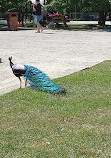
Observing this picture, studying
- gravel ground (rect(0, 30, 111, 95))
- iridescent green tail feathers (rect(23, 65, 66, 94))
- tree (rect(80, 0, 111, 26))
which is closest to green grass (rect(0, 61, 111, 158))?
iridescent green tail feathers (rect(23, 65, 66, 94))

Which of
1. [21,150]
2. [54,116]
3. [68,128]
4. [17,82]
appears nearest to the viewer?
[21,150]

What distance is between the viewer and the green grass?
12.8 ft

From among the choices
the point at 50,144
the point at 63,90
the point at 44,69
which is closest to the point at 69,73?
the point at 44,69

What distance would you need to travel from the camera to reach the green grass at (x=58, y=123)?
3912mm

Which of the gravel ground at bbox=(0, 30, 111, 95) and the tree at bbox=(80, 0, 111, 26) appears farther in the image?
the tree at bbox=(80, 0, 111, 26)

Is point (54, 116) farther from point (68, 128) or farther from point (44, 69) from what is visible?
point (44, 69)

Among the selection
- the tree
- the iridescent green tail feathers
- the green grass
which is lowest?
the green grass

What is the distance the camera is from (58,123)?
187 inches

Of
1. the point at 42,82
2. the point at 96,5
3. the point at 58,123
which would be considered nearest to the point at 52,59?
the point at 42,82

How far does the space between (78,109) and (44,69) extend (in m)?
3.47

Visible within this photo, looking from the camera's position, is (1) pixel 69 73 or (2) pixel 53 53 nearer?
(1) pixel 69 73

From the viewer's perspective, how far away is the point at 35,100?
18.9 feet

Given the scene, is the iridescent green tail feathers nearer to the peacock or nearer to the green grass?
the peacock

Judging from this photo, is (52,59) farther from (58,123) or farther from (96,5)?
(96,5)
